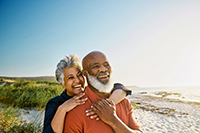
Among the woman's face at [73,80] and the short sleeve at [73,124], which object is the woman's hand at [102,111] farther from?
the woman's face at [73,80]

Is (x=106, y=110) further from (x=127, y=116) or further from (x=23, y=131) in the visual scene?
(x=23, y=131)

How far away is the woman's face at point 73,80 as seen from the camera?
7.90ft

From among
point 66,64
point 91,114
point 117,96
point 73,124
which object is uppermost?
point 66,64

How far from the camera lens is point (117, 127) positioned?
62.1 inches

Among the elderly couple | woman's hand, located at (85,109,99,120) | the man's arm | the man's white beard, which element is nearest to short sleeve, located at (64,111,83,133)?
the elderly couple

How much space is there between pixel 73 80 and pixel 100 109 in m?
0.98

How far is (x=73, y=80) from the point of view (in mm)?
2400

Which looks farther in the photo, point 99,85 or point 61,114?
point 99,85

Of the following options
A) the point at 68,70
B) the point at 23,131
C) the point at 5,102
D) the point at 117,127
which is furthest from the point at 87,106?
the point at 5,102

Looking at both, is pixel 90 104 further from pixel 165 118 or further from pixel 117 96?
pixel 165 118

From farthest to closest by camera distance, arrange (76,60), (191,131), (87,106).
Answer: (191,131), (76,60), (87,106)

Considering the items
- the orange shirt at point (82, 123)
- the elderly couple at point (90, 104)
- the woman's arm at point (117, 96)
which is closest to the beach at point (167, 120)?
the woman's arm at point (117, 96)

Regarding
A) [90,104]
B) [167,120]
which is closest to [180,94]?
[167,120]

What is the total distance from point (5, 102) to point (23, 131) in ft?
12.3
